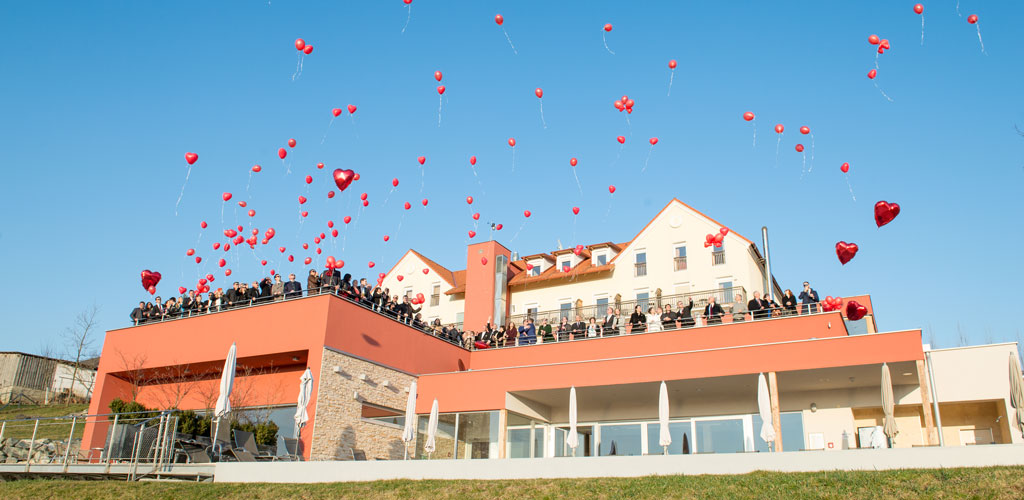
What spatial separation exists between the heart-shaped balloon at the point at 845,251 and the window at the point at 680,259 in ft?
41.3

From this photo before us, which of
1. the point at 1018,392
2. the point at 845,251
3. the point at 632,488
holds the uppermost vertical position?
the point at 845,251

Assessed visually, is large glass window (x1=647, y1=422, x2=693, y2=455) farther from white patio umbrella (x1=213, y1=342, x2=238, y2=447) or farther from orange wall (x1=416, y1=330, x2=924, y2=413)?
white patio umbrella (x1=213, y1=342, x2=238, y2=447)

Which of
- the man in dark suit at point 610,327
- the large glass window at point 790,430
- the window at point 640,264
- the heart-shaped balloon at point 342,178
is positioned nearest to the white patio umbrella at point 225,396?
the heart-shaped balloon at point 342,178

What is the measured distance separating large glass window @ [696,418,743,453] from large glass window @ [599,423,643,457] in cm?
206

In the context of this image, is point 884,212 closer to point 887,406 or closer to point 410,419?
point 887,406

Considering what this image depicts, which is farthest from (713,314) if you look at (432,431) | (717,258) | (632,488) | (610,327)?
(632,488)

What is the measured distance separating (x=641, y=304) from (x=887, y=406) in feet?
51.0

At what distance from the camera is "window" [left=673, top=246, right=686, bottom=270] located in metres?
32.7

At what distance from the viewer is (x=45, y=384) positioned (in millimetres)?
39281

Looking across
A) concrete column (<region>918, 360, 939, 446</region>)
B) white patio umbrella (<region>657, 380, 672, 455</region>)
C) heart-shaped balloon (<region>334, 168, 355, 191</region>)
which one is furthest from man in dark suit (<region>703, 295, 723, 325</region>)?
heart-shaped balloon (<region>334, 168, 355, 191</region>)

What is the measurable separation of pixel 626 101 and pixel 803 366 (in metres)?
8.23

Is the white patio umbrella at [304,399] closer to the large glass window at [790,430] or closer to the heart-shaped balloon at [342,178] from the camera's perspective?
the heart-shaped balloon at [342,178]

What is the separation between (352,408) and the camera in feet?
69.8

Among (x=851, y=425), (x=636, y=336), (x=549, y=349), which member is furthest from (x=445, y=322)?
(x=851, y=425)
